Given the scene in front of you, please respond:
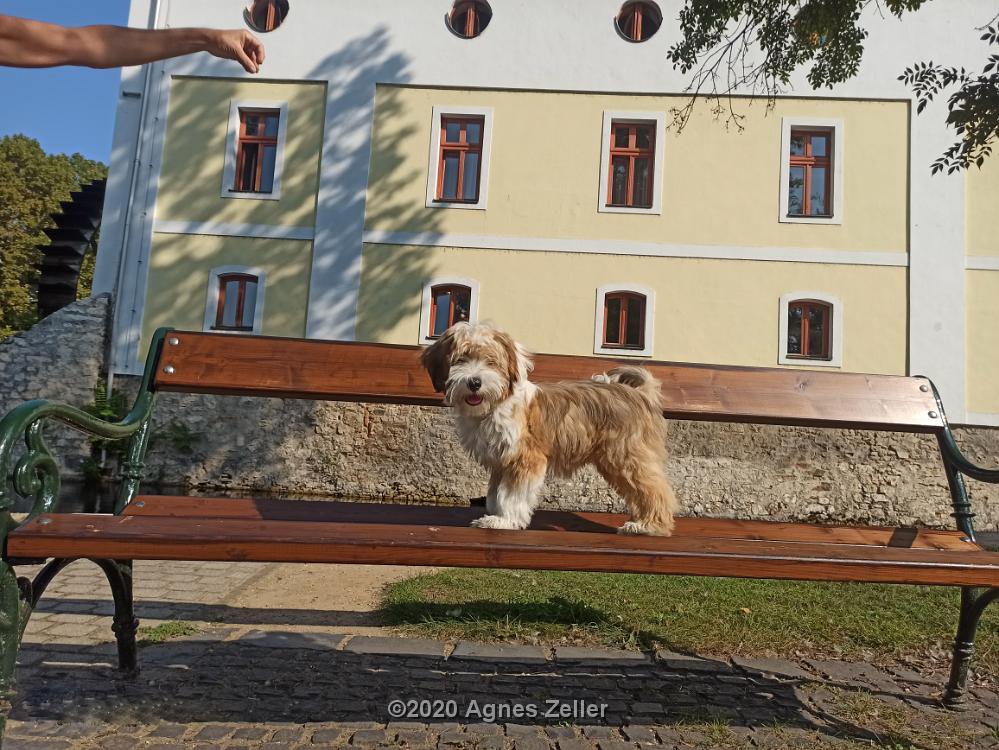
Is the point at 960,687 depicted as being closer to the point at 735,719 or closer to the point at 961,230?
the point at 735,719

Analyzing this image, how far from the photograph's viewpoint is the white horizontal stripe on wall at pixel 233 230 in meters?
12.8

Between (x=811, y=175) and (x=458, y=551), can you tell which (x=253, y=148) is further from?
(x=458, y=551)

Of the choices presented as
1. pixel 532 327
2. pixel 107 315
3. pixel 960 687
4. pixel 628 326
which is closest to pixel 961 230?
pixel 628 326

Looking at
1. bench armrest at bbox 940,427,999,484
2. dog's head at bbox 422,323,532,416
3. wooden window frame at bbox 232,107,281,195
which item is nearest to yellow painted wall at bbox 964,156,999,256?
bench armrest at bbox 940,427,999,484

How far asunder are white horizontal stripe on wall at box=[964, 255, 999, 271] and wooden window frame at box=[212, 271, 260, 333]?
1238 cm

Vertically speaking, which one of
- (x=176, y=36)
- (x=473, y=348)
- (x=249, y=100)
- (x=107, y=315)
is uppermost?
(x=249, y=100)

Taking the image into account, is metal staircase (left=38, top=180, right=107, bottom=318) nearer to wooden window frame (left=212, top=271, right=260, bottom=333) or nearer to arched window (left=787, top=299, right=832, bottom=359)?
wooden window frame (left=212, top=271, right=260, bottom=333)

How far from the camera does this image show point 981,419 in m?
11.8

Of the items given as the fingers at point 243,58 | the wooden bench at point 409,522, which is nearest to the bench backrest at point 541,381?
the wooden bench at point 409,522

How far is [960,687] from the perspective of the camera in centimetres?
297

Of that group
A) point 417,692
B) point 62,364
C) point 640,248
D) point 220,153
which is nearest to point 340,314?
point 220,153

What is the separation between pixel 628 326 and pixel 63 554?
36.7ft

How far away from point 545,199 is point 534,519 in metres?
10.3

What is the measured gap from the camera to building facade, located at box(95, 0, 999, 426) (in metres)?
12.1
